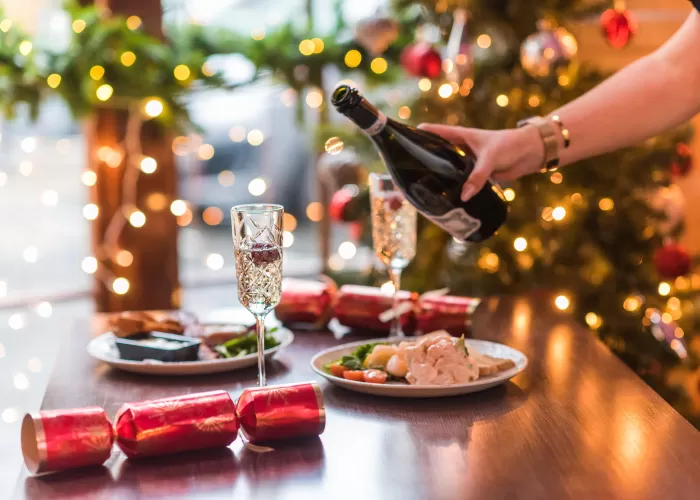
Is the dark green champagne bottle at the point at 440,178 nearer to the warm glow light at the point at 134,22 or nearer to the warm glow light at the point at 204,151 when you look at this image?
the warm glow light at the point at 134,22

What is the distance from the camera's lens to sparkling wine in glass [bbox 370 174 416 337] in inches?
56.6

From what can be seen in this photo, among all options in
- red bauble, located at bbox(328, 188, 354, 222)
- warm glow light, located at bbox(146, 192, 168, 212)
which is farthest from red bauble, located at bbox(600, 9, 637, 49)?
warm glow light, located at bbox(146, 192, 168, 212)

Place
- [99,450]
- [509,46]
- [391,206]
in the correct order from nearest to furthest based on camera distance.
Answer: [99,450] < [391,206] < [509,46]

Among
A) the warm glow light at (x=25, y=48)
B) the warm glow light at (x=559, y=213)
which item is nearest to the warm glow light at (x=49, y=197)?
the warm glow light at (x=25, y=48)

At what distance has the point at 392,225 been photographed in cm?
145

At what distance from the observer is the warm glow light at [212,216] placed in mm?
4176

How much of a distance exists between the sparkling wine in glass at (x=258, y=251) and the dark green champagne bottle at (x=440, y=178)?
363mm

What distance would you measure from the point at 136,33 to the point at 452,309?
2087 millimetres

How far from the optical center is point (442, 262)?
2.92m

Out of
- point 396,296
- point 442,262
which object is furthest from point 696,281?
point 396,296

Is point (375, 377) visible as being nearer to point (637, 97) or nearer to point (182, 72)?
point (637, 97)

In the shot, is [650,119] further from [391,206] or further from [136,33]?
[136,33]

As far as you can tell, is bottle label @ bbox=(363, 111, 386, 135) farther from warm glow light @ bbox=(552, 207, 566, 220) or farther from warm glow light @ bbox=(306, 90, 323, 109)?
warm glow light @ bbox=(306, 90, 323, 109)

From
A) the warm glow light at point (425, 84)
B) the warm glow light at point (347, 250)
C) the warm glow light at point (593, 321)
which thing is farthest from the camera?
the warm glow light at point (347, 250)
